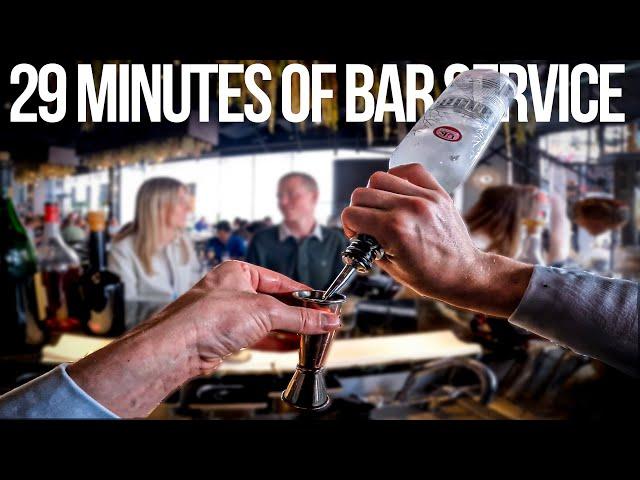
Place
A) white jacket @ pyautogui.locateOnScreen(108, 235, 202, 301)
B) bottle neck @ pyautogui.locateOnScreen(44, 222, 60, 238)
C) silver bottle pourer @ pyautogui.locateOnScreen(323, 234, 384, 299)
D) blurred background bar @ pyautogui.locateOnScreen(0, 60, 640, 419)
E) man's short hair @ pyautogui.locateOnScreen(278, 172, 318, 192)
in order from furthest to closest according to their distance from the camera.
→ 1. man's short hair @ pyautogui.locateOnScreen(278, 172, 318, 192)
2. white jacket @ pyautogui.locateOnScreen(108, 235, 202, 301)
3. bottle neck @ pyautogui.locateOnScreen(44, 222, 60, 238)
4. blurred background bar @ pyautogui.locateOnScreen(0, 60, 640, 419)
5. silver bottle pourer @ pyautogui.locateOnScreen(323, 234, 384, 299)

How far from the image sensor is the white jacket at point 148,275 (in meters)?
2.49

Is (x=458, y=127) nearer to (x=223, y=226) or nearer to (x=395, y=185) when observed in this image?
(x=395, y=185)

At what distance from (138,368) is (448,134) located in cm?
49

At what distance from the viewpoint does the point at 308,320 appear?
23.1 inches

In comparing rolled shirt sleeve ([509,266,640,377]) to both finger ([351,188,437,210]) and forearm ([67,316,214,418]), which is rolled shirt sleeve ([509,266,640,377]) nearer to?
finger ([351,188,437,210])

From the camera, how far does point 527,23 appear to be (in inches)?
33.8

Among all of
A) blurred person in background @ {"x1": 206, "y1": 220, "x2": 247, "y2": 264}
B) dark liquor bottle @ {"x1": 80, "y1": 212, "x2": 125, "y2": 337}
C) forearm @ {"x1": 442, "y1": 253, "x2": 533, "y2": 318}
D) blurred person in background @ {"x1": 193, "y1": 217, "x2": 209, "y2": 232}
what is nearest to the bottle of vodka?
forearm @ {"x1": 442, "y1": 253, "x2": 533, "y2": 318}

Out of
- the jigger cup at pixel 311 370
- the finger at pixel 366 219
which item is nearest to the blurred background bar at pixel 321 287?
the jigger cup at pixel 311 370

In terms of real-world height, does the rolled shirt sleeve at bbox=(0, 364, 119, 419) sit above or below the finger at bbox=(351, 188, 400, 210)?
below

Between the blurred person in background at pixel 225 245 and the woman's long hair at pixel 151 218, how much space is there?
148 cm

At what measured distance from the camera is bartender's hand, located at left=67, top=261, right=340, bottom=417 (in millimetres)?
585

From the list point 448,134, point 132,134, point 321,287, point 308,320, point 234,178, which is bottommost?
point 321,287

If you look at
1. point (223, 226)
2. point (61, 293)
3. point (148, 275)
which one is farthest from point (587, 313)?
point (223, 226)

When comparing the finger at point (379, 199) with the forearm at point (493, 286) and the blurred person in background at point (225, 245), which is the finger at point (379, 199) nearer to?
the forearm at point (493, 286)
